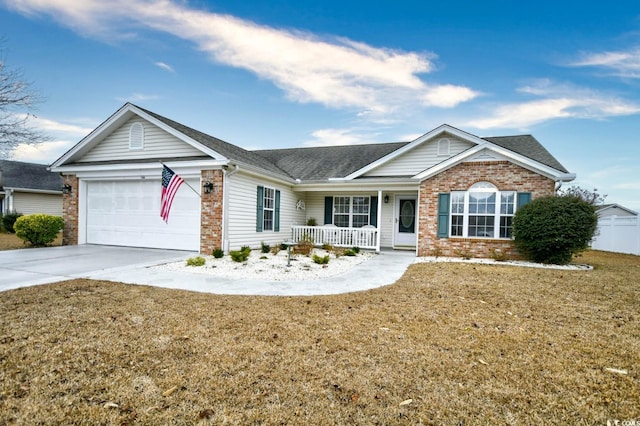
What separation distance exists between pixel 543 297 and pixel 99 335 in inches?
286

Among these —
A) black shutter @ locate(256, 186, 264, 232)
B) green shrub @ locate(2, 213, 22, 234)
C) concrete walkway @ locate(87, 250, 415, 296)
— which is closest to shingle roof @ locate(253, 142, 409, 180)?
black shutter @ locate(256, 186, 264, 232)

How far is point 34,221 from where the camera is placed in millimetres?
11539

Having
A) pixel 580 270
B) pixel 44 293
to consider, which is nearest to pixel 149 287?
pixel 44 293

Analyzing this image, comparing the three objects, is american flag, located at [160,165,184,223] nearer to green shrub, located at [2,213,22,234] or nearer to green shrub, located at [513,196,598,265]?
green shrub, located at [513,196,598,265]

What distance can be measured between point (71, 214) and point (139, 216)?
319 cm

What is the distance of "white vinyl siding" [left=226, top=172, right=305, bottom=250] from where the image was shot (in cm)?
1066

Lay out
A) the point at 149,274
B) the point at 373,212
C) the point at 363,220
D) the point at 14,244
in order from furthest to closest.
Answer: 1. the point at 363,220
2. the point at 373,212
3. the point at 14,244
4. the point at 149,274

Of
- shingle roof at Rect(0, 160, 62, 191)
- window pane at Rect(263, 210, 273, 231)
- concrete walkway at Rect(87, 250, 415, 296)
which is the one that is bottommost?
concrete walkway at Rect(87, 250, 415, 296)

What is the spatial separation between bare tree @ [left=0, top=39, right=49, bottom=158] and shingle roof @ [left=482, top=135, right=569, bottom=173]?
22.2 m

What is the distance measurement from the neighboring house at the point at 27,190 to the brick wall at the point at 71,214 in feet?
41.4

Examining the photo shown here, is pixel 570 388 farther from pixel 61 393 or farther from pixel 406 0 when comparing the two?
pixel 406 0

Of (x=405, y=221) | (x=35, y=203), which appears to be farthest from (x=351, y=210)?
(x=35, y=203)

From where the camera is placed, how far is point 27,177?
23.6 meters

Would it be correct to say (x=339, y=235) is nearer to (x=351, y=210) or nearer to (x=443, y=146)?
(x=351, y=210)
